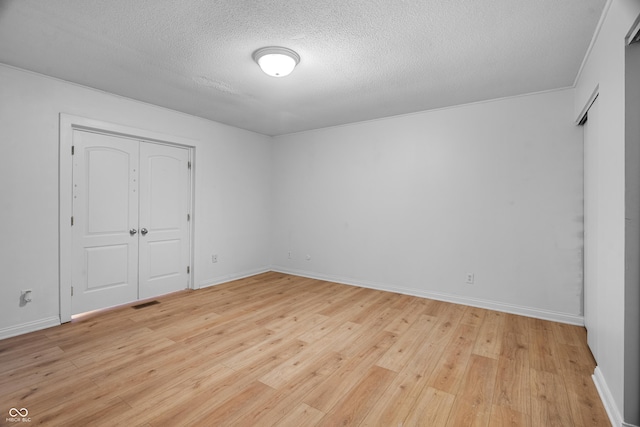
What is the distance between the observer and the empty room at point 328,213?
6.32 ft

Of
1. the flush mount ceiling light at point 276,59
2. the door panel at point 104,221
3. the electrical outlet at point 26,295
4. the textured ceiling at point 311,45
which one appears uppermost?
the textured ceiling at point 311,45

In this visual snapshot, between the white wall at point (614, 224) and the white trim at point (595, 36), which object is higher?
the white trim at point (595, 36)

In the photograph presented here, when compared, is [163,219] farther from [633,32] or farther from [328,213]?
[633,32]

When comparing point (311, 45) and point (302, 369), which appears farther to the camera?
point (311, 45)

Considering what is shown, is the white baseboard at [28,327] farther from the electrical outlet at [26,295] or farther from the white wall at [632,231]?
the white wall at [632,231]

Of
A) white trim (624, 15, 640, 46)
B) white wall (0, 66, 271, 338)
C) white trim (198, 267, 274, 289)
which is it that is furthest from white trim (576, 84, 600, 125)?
white trim (198, 267, 274, 289)

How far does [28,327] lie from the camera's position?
2955 millimetres

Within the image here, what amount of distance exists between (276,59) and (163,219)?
2.90 metres

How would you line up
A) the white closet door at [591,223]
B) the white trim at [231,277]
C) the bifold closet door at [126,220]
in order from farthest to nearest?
the white trim at [231,277] → the bifold closet door at [126,220] → the white closet door at [591,223]

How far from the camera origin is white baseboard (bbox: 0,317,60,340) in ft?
9.29

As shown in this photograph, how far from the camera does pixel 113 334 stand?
115 inches

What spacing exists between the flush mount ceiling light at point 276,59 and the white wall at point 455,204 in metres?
2.29

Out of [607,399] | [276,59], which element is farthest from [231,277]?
[607,399]

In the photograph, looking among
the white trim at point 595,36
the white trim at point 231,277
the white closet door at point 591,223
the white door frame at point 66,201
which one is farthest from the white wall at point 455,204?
the white door frame at point 66,201
